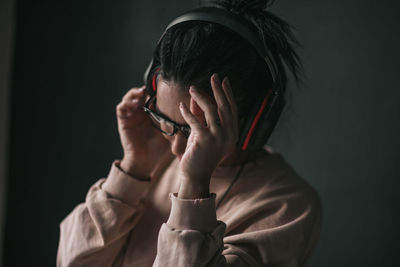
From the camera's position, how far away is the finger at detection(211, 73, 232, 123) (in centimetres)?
70

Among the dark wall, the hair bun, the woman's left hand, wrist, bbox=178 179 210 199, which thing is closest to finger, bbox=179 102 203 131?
the woman's left hand

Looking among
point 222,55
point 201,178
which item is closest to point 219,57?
point 222,55

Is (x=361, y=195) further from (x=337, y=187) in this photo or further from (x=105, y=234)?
(x=105, y=234)

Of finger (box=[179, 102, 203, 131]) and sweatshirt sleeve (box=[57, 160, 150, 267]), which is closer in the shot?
finger (box=[179, 102, 203, 131])

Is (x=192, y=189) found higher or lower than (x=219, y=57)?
lower

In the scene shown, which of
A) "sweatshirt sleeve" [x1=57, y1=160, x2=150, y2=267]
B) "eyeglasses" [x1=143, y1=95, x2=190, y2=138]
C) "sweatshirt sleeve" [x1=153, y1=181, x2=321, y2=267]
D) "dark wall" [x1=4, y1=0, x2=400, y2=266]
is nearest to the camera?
"sweatshirt sleeve" [x1=153, y1=181, x2=321, y2=267]

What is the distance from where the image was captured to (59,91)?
5.15 feet

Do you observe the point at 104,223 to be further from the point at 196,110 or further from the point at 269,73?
the point at 269,73

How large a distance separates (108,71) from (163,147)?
710 millimetres

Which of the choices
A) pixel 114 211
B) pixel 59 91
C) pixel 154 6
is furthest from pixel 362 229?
pixel 59 91

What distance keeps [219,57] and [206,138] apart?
17 cm

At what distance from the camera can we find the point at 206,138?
68cm

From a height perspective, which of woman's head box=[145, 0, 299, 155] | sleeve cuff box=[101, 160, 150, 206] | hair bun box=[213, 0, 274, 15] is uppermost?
hair bun box=[213, 0, 274, 15]

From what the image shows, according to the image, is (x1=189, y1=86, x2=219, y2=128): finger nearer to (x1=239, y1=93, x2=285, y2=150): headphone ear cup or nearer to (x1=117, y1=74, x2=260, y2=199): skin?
(x1=117, y1=74, x2=260, y2=199): skin
